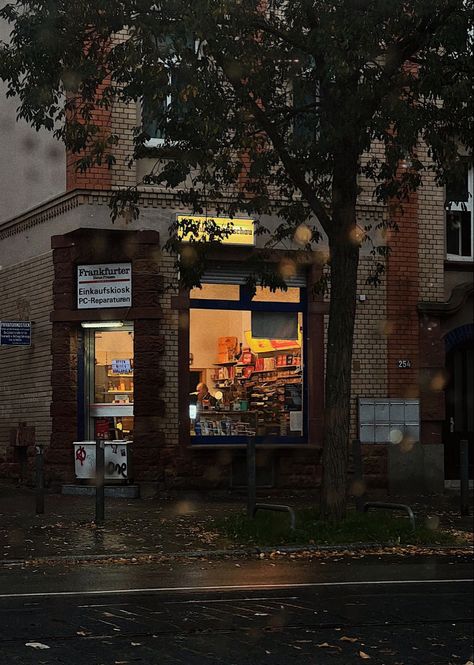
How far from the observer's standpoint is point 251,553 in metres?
12.9

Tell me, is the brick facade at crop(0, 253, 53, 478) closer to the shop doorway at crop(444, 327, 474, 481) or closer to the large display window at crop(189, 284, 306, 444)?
the large display window at crop(189, 284, 306, 444)

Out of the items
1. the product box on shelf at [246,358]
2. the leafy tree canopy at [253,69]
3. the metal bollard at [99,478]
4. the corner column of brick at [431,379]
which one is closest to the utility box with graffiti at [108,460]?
the product box on shelf at [246,358]

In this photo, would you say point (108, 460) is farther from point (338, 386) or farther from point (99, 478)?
point (338, 386)

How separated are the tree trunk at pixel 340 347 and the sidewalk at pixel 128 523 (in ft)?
5.05

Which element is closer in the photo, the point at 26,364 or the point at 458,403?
the point at 26,364

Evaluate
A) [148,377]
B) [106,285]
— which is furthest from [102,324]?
[148,377]

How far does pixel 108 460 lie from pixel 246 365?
9.44ft

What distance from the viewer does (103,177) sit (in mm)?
19531

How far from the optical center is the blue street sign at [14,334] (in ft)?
66.3

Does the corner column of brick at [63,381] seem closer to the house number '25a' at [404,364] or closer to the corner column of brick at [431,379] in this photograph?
the house number '25a' at [404,364]

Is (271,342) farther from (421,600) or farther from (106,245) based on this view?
(421,600)

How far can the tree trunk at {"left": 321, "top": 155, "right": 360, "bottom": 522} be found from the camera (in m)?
14.3

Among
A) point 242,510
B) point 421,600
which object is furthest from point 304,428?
point 421,600

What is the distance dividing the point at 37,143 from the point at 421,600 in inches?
573
